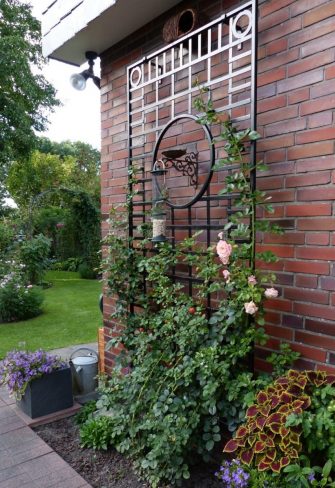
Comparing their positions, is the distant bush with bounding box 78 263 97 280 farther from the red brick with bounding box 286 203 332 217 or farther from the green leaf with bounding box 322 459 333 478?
the green leaf with bounding box 322 459 333 478

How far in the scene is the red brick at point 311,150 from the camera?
168cm

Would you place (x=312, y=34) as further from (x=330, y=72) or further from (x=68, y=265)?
(x=68, y=265)

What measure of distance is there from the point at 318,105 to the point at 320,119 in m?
0.06

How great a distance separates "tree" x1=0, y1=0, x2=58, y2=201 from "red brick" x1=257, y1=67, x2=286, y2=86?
8.72 metres

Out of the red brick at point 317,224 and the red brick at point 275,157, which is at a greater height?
the red brick at point 275,157

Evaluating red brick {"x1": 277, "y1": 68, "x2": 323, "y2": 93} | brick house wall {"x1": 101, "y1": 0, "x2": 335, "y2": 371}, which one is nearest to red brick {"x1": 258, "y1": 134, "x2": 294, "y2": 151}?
brick house wall {"x1": 101, "y1": 0, "x2": 335, "y2": 371}

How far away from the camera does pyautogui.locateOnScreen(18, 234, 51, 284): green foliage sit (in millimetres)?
7386

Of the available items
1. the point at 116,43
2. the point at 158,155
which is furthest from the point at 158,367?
the point at 116,43

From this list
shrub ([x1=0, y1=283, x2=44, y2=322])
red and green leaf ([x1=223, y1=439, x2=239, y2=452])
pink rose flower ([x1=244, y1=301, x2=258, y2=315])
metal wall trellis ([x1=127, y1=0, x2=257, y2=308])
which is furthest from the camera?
shrub ([x1=0, y1=283, x2=44, y2=322])

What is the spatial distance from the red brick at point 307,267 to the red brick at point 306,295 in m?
0.09

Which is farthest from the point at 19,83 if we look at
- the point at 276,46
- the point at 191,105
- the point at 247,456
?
the point at 247,456

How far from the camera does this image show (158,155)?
2.60m

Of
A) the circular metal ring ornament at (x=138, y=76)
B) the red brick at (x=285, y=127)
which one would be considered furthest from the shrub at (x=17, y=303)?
the red brick at (x=285, y=127)

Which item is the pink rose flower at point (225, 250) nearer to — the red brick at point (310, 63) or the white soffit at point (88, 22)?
the red brick at point (310, 63)
